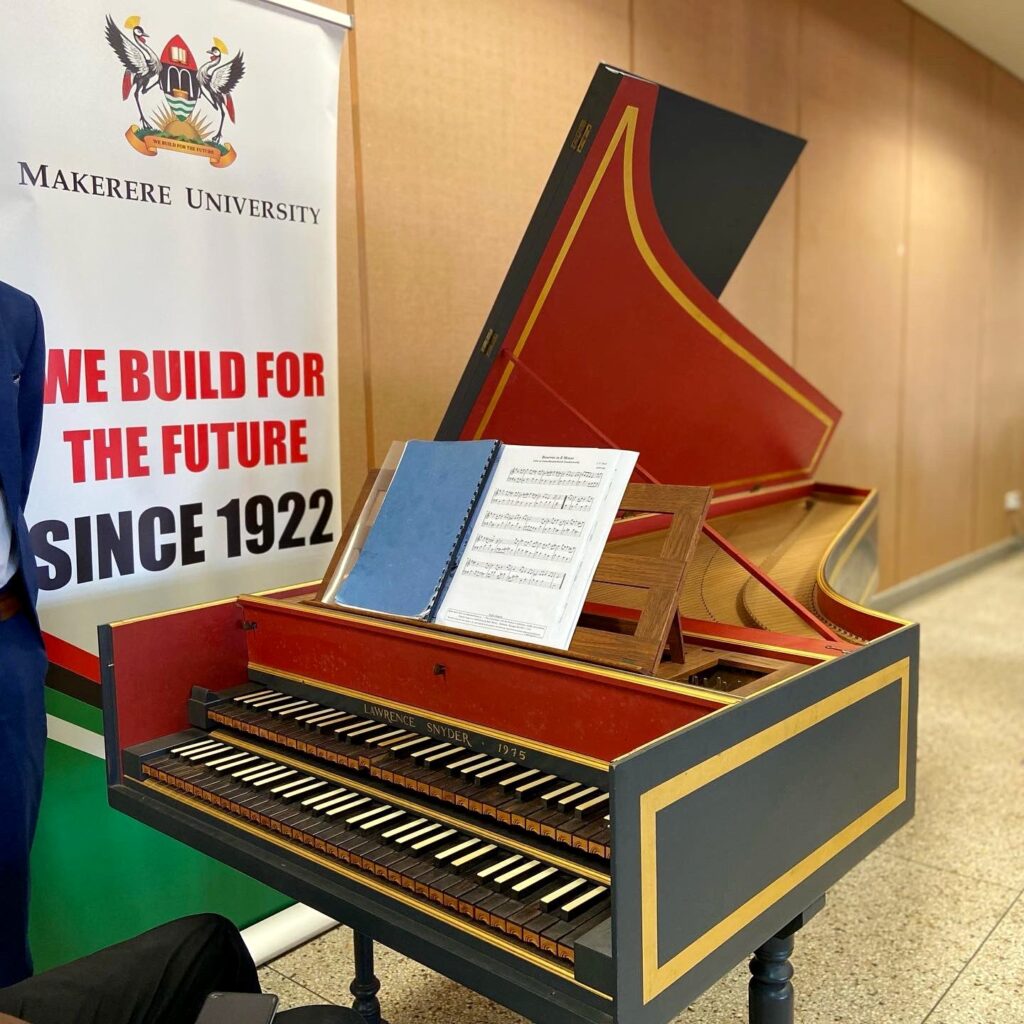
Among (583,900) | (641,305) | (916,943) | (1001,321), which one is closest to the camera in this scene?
(583,900)

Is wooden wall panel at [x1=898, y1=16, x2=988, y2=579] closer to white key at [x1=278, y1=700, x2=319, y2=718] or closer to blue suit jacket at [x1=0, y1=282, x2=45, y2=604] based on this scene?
white key at [x1=278, y1=700, x2=319, y2=718]

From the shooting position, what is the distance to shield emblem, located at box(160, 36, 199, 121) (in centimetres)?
204

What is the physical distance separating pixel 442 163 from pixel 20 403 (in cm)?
144

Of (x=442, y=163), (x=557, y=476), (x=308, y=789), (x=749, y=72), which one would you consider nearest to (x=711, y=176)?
(x=442, y=163)

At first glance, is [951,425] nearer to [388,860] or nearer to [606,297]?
[606,297]

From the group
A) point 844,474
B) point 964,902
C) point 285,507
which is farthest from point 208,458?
point 844,474

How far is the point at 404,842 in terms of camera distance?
124cm

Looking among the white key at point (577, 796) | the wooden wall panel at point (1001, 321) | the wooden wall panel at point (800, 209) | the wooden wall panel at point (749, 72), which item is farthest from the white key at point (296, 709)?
the wooden wall panel at point (1001, 321)

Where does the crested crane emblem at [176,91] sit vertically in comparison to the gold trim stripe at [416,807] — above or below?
above

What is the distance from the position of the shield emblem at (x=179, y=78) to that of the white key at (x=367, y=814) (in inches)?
59.3

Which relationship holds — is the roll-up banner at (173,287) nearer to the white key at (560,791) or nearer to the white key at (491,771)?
the white key at (491,771)

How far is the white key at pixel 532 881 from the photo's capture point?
3.65 ft

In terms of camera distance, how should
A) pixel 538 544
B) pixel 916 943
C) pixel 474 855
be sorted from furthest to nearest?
1. pixel 916 943
2. pixel 538 544
3. pixel 474 855

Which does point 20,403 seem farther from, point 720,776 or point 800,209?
point 800,209
